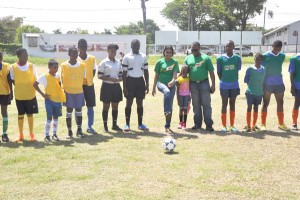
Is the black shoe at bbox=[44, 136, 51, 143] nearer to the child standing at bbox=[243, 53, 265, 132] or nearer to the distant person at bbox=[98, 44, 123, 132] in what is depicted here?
the distant person at bbox=[98, 44, 123, 132]

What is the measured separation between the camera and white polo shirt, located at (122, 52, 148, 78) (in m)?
7.83

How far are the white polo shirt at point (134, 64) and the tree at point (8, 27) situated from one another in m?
72.7

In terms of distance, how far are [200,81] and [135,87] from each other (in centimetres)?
145

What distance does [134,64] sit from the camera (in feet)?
25.8

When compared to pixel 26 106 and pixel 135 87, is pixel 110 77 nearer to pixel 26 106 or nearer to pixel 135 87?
pixel 135 87

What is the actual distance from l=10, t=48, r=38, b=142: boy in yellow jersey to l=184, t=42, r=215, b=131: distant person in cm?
337

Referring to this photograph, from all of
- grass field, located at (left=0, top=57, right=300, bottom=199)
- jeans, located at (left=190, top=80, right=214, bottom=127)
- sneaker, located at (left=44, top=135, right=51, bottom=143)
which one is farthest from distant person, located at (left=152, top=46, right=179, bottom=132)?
sneaker, located at (left=44, top=135, right=51, bottom=143)

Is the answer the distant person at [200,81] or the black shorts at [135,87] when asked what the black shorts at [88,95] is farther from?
the distant person at [200,81]

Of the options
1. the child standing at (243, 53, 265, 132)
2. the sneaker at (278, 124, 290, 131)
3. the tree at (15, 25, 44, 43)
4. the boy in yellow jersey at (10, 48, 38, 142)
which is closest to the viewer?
the boy in yellow jersey at (10, 48, 38, 142)

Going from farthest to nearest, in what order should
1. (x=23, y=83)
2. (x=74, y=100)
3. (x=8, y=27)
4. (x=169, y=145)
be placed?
(x=8, y=27) < (x=74, y=100) < (x=23, y=83) < (x=169, y=145)

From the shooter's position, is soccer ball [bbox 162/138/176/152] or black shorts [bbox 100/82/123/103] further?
black shorts [bbox 100/82/123/103]

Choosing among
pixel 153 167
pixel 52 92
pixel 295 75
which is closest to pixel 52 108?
pixel 52 92

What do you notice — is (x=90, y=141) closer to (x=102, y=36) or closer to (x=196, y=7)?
(x=102, y=36)

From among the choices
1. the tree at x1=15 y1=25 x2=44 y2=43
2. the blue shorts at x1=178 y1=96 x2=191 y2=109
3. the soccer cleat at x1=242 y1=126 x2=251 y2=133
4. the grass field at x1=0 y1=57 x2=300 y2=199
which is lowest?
the grass field at x1=0 y1=57 x2=300 y2=199
